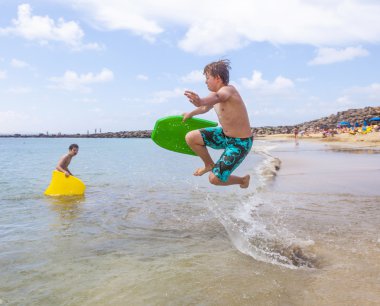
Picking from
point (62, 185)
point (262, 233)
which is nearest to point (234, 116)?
point (262, 233)

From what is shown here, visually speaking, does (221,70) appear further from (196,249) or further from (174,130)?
(196,249)

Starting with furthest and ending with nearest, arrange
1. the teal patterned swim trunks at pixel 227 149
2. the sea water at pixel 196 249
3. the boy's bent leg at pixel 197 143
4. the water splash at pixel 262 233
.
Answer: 1. the water splash at pixel 262 233
2. the boy's bent leg at pixel 197 143
3. the teal patterned swim trunks at pixel 227 149
4. the sea water at pixel 196 249

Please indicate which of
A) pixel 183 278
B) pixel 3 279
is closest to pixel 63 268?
pixel 3 279

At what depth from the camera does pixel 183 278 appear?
4.41m

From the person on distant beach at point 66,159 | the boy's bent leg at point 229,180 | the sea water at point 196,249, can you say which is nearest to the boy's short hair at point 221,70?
the boy's bent leg at point 229,180

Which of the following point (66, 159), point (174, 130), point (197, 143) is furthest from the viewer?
point (66, 159)

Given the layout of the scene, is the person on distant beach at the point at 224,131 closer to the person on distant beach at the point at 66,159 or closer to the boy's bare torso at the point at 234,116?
the boy's bare torso at the point at 234,116

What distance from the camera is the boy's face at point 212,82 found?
14.5ft

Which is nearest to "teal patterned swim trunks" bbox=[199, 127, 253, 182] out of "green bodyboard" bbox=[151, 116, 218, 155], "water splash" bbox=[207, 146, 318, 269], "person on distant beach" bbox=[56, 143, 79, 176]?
"green bodyboard" bbox=[151, 116, 218, 155]

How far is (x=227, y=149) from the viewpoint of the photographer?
486 cm

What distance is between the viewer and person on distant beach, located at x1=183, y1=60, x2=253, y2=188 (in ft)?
14.5

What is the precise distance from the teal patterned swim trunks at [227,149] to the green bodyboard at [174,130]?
3.03ft

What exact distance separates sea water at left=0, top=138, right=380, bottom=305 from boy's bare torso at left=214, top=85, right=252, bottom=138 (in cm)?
166

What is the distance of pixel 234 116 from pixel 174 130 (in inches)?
54.6
